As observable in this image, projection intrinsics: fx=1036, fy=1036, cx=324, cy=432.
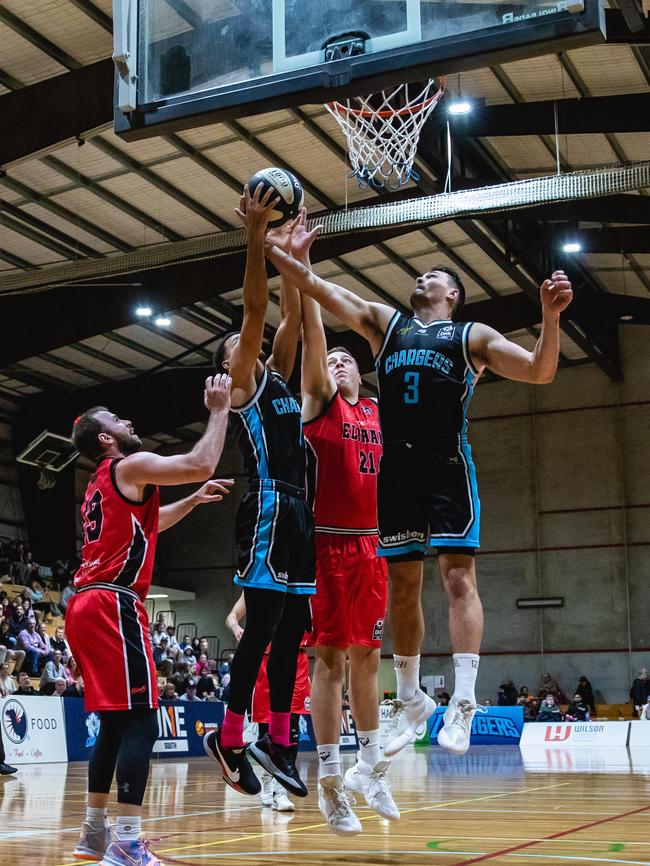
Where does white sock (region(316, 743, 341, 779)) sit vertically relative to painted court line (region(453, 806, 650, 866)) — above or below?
above

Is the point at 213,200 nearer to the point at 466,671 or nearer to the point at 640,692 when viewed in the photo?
the point at 640,692

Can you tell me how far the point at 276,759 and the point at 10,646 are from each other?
57.0ft

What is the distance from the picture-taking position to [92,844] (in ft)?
17.5

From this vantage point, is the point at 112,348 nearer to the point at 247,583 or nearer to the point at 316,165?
the point at 316,165

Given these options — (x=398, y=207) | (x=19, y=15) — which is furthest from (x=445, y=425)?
(x=19, y=15)

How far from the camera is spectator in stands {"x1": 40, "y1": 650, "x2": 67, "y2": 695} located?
64.8ft

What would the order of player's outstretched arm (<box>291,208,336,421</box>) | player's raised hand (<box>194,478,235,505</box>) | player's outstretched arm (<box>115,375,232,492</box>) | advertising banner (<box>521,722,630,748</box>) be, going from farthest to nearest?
advertising banner (<box>521,722,630,748</box>) → player's raised hand (<box>194,478,235,505</box>) → player's outstretched arm (<box>291,208,336,421</box>) → player's outstretched arm (<box>115,375,232,492</box>)

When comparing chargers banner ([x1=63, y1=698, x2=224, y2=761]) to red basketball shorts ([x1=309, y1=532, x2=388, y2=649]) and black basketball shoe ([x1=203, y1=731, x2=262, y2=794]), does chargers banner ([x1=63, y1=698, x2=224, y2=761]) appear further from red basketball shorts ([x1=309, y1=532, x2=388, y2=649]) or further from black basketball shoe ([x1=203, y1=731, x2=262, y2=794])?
black basketball shoe ([x1=203, y1=731, x2=262, y2=794])

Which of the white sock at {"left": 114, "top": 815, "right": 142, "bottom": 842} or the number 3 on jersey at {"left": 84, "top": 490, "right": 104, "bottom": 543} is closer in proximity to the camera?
the white sock at {"left": 114, "top": 815, "right": 142, "bottom": 842}

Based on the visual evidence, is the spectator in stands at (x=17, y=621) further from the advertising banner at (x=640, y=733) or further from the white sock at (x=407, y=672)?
the white sock at (x=407, y=672)

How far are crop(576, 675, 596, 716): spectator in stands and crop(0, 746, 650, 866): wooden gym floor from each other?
714 inches

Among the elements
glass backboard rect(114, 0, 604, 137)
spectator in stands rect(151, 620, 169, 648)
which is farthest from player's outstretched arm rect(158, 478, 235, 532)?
spectator in stands rect(151, 620, 169, 648)

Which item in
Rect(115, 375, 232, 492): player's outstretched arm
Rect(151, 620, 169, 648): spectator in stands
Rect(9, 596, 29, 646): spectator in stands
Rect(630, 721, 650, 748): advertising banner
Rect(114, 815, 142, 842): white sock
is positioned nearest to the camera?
Rect(114, 815, 142, 842): white sock

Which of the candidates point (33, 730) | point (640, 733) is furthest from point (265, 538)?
point (640, 733)
